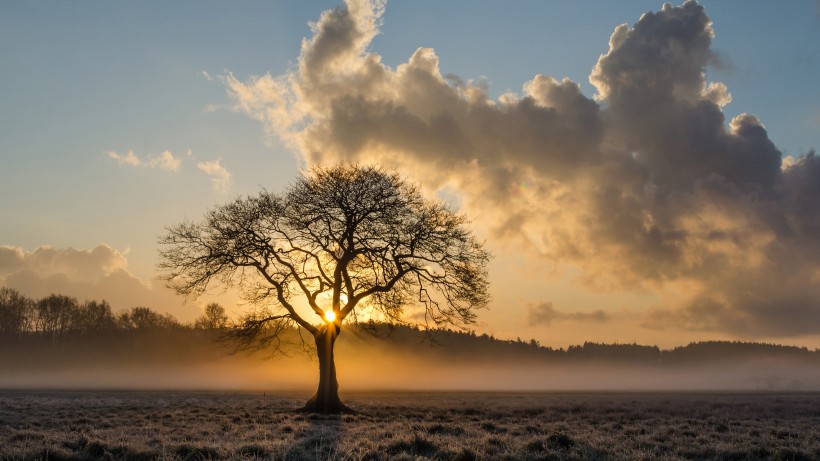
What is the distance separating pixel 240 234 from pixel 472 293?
14.3 metres

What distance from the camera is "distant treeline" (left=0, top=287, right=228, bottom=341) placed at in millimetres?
125375

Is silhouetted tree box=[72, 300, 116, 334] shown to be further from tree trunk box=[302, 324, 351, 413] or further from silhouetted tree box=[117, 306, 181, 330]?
tree trunk box=[302, 324, 351, 413]

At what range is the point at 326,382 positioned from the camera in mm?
31906

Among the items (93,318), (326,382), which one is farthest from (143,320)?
(326,382)

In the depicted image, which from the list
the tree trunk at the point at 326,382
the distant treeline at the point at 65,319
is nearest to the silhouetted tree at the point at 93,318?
the distant treeline at the point at 65,319

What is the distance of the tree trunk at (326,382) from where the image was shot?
1219 inches

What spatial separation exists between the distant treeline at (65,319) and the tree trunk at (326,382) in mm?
103126

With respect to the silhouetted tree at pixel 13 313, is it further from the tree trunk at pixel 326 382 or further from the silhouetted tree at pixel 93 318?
the tree trunk at pixel 326 382

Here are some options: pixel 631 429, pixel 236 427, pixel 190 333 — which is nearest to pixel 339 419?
pixel 236 427

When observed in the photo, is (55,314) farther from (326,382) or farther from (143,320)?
(326,382)

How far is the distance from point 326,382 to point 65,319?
123 metres

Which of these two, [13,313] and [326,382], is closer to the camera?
[326,382]

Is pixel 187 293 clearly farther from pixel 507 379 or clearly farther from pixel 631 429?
pixel 507 379

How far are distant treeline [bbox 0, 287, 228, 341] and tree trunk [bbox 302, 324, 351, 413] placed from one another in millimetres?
103126
